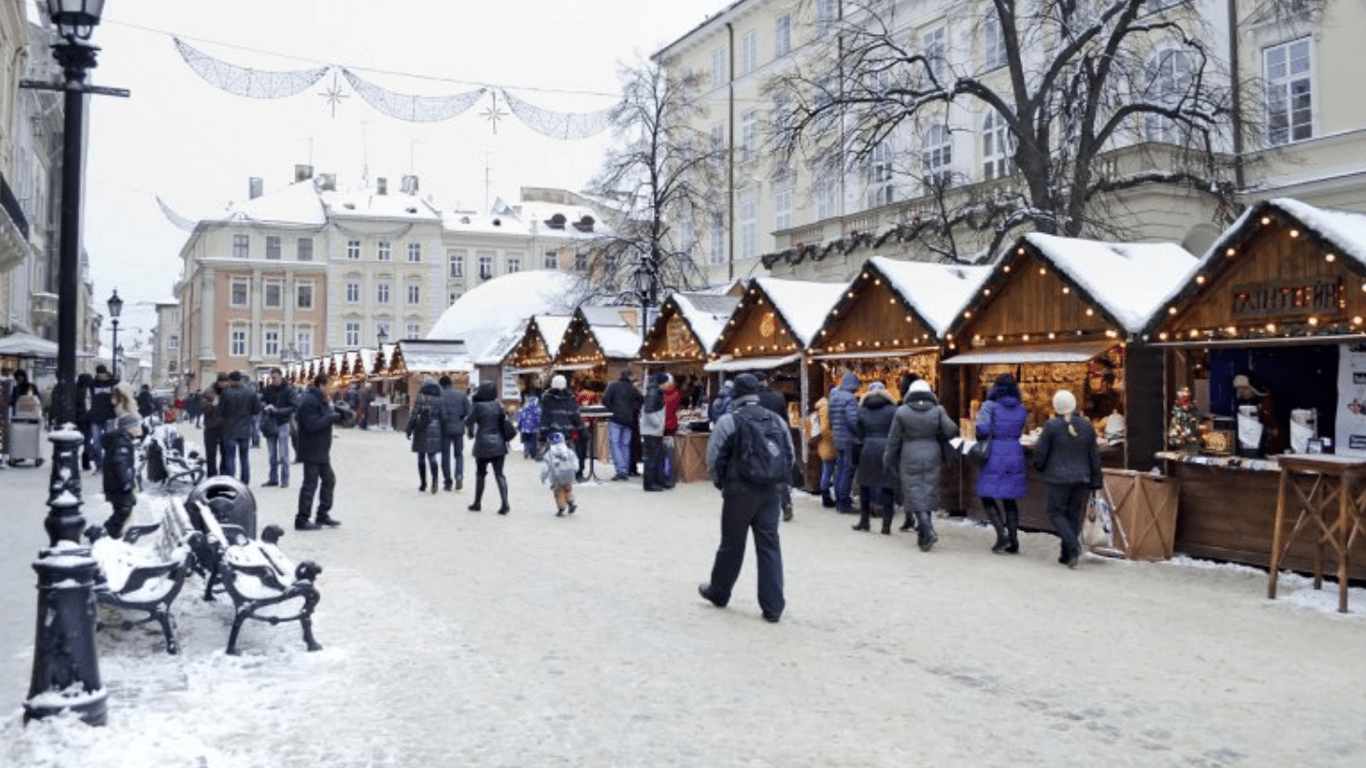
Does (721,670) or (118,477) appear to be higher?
(118,477)

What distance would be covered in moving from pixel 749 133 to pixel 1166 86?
2099 centimetres

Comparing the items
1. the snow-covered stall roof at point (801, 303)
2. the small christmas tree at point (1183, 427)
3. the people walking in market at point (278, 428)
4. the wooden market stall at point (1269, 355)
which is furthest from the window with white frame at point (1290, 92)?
the people walking in market at point (278, 428)

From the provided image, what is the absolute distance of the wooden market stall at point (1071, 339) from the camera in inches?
456

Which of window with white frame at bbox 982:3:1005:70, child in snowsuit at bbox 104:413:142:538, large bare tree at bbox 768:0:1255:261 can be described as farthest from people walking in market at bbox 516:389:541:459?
window with white frame at bbox 982:3:1005:70

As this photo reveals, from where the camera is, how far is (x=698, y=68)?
45.0m

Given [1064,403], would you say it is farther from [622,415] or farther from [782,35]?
[782,35]

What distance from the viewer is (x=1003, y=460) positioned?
1077 centimetres

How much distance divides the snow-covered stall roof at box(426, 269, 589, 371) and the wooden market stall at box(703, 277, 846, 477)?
95.4 feet

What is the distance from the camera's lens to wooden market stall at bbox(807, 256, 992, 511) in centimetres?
1461

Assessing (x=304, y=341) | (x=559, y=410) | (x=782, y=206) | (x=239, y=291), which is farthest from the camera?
(x=304, y=341)

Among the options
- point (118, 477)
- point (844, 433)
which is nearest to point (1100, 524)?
point (844, 433)

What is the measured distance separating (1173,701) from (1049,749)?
1251mm

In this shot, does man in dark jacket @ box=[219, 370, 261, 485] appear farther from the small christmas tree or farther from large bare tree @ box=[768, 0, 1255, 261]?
the small christmas tree

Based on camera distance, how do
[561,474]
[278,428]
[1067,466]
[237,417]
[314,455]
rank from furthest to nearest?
1. [278,428]
2. [237,417]
3. [561,474]
4. [314,455]
5. [1067,466]
